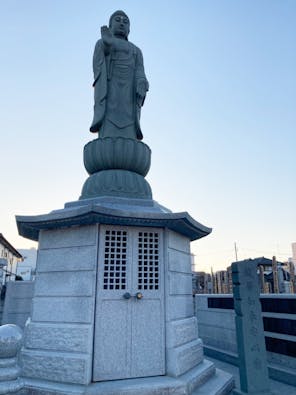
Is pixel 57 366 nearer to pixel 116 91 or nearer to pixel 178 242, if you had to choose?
pixel 178 242

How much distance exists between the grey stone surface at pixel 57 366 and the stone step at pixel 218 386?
239 cm

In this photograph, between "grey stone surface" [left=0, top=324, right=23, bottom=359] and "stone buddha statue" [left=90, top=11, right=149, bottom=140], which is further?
"stone buddha statue" [left=90, top=11, right=149, bottom=140]

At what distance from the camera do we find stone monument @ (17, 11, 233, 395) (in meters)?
5.61

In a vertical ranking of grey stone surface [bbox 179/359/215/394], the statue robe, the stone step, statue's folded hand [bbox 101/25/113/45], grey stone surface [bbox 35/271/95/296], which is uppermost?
statue's folded hand [bbox 101/25/113/45]

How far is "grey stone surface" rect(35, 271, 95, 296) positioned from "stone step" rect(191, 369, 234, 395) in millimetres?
3164

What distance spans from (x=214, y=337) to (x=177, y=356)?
204 inches

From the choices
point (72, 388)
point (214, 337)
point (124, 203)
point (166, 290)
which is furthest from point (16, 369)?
point (214, 337)

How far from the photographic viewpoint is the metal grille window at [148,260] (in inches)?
253

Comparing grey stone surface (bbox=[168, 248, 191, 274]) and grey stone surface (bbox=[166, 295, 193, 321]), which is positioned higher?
grey stone surface (bbox=[168, 248, 191, 274])

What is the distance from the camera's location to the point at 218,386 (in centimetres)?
637

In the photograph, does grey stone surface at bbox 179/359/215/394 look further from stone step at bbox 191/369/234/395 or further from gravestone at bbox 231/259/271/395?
gravestone at bbox 231/259/271/395

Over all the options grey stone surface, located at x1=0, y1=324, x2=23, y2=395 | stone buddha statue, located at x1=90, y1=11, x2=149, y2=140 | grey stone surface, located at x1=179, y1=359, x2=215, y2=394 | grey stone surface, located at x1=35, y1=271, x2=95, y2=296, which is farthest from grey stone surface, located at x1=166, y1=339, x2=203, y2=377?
stone buddha statue, located at x1=90, y1=11, x2=149, y2=140

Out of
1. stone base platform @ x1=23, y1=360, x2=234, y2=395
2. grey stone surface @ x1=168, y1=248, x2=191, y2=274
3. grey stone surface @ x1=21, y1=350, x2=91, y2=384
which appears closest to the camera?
stone base platform @ x1=23, y1=360, x2=234, y2=395

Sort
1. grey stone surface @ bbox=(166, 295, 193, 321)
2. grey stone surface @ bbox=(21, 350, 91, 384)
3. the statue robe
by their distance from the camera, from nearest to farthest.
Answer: grey stone surface @ bbox=(21, 350, 91, 384) → grey stone surface @ bbox=(166, 295, 193, 321) → the statue robe
